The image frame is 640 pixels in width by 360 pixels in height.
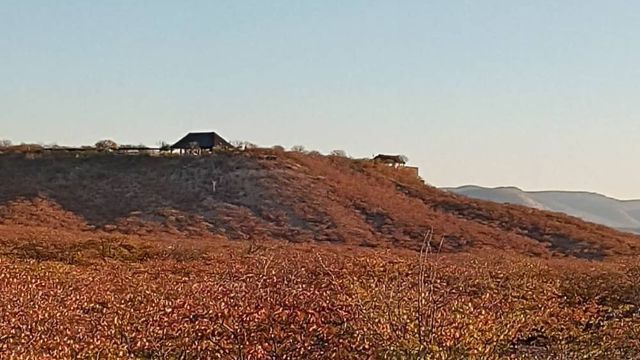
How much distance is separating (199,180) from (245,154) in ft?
16.4

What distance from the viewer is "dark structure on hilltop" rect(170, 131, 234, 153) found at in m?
57.4

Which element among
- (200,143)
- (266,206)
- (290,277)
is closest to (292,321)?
(290,277)

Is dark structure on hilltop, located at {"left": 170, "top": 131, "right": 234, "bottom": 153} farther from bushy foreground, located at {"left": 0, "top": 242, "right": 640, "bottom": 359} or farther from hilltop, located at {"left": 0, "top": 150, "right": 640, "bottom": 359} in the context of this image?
bushy foreground, located at {"left": 0, "top": 242, "right": 640, "bottom": 359}

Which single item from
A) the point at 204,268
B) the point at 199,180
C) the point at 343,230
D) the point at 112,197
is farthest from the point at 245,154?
the point at 204,268

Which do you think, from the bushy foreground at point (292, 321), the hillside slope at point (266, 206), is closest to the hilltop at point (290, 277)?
the bushy foreground at point (292, 321)

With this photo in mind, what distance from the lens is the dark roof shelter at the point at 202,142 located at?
2297 inches

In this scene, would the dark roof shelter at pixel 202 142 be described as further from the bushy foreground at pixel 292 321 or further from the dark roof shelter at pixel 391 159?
the bushy foreground at pixel 292 321

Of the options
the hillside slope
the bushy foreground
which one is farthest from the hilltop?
the hillside slope

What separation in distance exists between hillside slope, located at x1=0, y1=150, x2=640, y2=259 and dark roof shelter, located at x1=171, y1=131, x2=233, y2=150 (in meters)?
4.36

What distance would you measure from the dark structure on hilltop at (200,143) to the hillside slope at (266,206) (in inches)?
144

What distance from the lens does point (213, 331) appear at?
34.2 ft

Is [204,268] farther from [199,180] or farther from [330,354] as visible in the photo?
[199,180]

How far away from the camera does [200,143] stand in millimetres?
60938

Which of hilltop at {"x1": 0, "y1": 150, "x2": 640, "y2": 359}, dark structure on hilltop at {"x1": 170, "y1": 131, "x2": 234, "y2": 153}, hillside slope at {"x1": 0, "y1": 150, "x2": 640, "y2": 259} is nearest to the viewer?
hilltop at {"x1": 0, "y1": 150, "x2": 640, "y2": 359}
